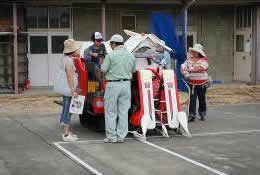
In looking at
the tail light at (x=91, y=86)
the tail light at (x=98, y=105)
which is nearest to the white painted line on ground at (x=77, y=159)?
the tail light at (x=98, y=105)

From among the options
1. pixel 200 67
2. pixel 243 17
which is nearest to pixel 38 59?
pixel 243 17

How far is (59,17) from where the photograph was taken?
2094cm

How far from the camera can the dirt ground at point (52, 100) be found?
49.8ft

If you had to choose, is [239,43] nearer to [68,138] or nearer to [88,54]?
[88,54]

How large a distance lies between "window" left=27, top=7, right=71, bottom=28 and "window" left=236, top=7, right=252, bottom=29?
23.9ft

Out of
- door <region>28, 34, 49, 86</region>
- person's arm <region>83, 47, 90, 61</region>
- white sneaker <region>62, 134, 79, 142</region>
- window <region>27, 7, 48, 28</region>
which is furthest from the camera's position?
door <region>28, 34, 49, 86</region>

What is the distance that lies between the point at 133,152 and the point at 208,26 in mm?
14644

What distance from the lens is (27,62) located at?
20.3 meters

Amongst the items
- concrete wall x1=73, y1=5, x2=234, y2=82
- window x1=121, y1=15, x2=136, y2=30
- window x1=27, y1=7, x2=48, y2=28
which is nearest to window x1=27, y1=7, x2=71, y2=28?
window x1=27, y1=7, x2=48, y2=28

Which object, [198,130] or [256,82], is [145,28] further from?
[198,130]

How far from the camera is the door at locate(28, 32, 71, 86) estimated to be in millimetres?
20719

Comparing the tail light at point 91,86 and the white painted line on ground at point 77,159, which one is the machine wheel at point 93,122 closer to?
the tail light at point 91,86

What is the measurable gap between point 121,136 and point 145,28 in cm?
1239

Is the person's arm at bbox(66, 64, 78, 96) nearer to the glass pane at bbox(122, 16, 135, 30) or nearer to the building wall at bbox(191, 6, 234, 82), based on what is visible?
the glass pane at bbox(122, 16, 135, 30)
